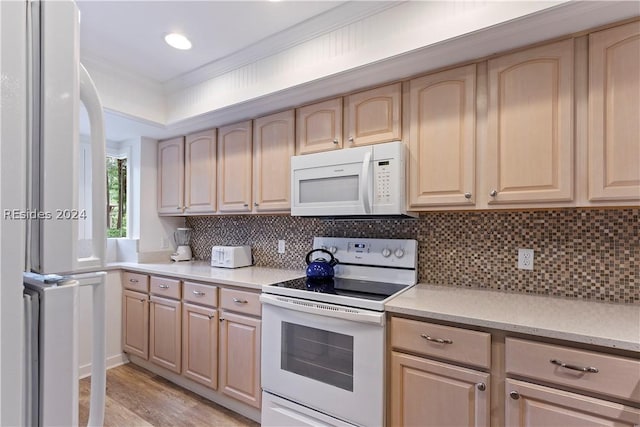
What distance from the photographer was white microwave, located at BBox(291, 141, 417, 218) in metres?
1.91

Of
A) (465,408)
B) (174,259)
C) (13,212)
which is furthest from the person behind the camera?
(174,259)

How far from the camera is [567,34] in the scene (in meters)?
1.52

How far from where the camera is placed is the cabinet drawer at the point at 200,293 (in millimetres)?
2355

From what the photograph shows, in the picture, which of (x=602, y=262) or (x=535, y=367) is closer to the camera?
(x=535, y=367)

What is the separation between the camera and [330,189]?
2.15 meters

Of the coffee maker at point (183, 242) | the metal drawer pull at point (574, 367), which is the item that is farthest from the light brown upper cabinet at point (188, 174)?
the metal drawer pull at point (574, 367)

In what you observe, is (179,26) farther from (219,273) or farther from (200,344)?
(200,344)

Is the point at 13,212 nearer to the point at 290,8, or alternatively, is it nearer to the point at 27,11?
the point at 27,11

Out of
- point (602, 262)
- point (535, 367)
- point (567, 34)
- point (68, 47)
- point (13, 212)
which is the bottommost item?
point (535, 367)

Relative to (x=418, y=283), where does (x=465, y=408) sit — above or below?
below

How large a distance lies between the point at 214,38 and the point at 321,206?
52.2 inches

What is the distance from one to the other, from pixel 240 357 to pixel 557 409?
1713 mm

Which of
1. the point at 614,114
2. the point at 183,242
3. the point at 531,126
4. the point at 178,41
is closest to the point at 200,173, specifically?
the point at 183,242

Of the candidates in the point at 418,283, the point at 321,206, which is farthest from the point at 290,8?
the point at 418,283
